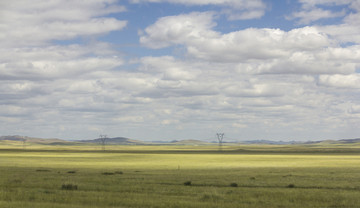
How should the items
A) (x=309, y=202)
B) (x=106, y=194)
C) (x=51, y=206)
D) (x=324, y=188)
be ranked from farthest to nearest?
(x=324, y=188)
(x=106, y=194)
(x=309, y=202)
(x=51, y=206)

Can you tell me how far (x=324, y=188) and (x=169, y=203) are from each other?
1644cm

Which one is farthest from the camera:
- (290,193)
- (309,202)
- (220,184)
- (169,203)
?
(220,184)

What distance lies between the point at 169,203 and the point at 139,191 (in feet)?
22.6

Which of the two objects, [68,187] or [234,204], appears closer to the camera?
[234,204]

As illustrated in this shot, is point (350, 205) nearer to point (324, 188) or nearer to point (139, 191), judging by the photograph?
point (324, 188)

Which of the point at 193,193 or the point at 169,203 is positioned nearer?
the point at 169,203

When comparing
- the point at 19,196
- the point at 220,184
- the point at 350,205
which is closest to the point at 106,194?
the point at 19,196

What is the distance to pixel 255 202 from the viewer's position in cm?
2536

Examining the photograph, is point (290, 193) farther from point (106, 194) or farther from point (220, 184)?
point (106, 194)

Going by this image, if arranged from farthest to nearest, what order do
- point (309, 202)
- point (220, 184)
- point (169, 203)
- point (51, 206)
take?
point (220, 184) → point (309, 202) → point (169, 203) → point (51, 206)

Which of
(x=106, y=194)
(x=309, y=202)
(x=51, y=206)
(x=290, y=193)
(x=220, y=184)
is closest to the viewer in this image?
(x=51, y=206)

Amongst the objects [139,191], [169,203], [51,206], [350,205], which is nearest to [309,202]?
[350,205]

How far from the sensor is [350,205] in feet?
80.3

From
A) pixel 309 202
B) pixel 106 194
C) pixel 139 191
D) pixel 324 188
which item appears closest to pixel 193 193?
pixel 139 191
